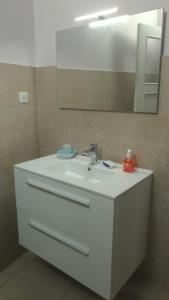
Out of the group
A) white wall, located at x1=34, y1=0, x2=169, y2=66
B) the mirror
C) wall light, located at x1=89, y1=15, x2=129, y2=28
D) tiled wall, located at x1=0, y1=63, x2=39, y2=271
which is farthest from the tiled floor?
wall light, located at x1=89, y1=15, x2=129, y2=28

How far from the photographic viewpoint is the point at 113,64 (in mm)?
1448

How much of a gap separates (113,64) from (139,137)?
0.47 meters

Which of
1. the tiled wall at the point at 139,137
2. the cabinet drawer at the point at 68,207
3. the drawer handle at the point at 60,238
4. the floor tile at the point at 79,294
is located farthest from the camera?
the floor tile at the point at 79,294

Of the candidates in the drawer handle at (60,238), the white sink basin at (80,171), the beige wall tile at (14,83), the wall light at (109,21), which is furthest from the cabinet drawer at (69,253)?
the wall light at (109,21)

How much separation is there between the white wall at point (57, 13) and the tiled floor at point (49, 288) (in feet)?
4.73

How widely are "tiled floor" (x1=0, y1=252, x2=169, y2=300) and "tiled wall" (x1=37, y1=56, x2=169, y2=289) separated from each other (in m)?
0.10

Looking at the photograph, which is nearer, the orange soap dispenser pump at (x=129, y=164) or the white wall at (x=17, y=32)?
the orange soap dispenser pump at (x=129, y=164)

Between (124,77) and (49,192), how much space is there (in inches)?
31.4

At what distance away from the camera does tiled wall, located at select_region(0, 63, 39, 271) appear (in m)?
1.62

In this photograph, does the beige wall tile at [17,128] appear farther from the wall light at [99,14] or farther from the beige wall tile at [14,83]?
the wall light at [99,14]

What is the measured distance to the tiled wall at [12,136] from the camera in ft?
5.32

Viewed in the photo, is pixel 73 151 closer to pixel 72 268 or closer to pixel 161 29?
pixel 72 268

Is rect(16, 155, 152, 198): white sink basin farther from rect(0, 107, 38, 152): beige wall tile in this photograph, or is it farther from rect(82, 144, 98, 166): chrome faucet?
rect(0, 107, 38, 152): beige wall tile

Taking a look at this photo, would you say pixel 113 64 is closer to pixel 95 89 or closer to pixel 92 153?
pixel 95 89
